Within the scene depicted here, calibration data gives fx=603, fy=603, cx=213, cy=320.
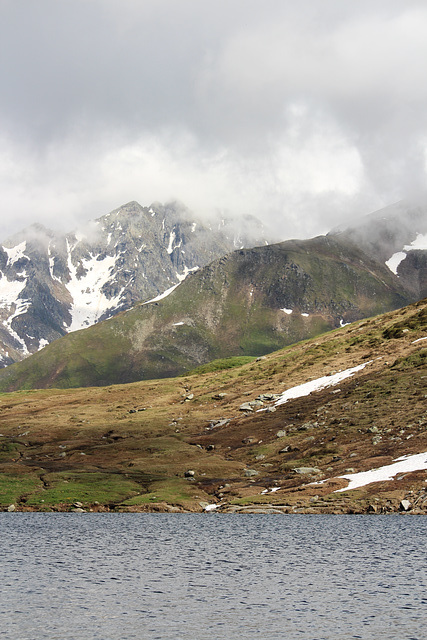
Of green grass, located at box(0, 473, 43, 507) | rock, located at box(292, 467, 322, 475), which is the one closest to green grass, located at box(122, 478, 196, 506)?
green grass, located at box(0, 473, 43, 507)

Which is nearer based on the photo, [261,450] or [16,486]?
[16,486]

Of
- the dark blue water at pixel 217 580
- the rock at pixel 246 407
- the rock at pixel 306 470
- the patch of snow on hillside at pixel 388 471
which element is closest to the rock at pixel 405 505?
the dark blue water at pixel 217 580

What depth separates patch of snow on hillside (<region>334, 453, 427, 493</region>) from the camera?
10189 cm

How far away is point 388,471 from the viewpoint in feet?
343

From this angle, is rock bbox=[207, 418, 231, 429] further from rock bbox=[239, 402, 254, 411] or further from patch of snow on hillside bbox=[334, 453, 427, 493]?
patch of snow on hillside bbox=[334, 453, 427, 493]

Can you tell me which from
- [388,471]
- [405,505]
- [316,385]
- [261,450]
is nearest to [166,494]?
[261,450]

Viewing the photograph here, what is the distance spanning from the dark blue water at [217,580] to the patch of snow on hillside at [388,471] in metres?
10.8

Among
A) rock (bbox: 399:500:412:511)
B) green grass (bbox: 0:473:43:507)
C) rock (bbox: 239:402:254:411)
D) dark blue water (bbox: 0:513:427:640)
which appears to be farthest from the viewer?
rock (bbox: 239:402:254:411)

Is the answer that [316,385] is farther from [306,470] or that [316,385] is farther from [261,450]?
[306,470]

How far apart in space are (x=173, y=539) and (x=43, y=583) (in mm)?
30359

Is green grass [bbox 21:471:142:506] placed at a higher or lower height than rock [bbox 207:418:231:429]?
lower

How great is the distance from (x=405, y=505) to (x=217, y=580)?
49.4 meters

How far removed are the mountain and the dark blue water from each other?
481 inches

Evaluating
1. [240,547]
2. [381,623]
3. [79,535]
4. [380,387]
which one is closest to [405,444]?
[380,387]
